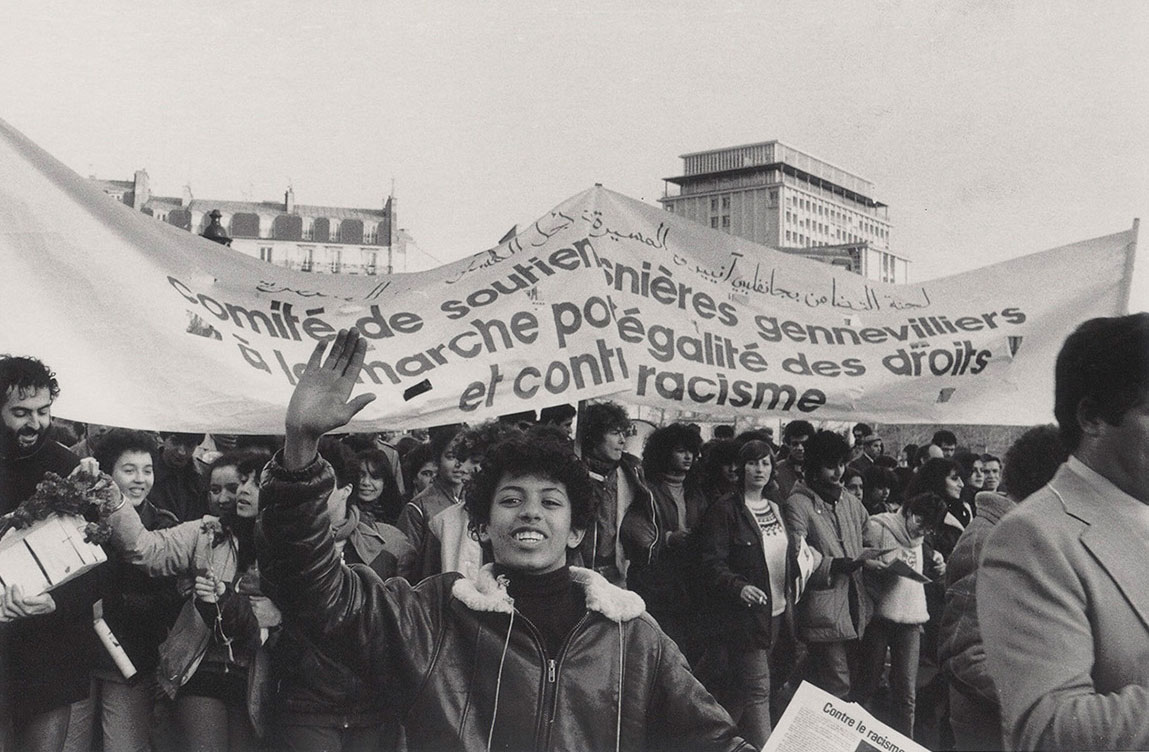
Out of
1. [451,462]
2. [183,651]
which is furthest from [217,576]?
[451,462]

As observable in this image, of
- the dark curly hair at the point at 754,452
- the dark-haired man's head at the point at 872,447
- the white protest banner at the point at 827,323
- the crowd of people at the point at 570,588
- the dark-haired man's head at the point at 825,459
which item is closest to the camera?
the crowd of people at the point at 570,588

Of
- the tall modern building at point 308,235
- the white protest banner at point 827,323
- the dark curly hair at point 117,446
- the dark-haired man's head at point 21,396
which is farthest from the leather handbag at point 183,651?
the tall modern building at point 308,235

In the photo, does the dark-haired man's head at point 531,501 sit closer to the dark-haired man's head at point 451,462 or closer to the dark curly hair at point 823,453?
the dark-haired man's head at point 451,462

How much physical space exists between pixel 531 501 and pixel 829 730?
2.70 feet

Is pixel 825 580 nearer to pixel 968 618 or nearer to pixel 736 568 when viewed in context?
pixel 736 568

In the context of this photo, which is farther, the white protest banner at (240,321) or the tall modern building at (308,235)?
the tall modern building at (308,235)

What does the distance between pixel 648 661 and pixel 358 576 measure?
0.65 metres

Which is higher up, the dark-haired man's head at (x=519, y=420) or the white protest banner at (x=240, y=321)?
the white protest banner at (x=240, y=321)

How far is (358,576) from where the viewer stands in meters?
2.01

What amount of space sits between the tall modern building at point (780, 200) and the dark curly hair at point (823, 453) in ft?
3.57

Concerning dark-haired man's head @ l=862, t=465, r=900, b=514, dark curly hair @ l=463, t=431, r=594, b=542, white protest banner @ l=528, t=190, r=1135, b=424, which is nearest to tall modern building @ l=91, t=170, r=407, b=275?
dark-haired man's head @ l=862, t=465, r=900, b=514

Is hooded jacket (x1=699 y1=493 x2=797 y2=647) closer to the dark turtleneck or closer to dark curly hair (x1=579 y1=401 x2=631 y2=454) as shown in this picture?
dark curly hair (x1=579 y1=401 x2=631 y2=454)

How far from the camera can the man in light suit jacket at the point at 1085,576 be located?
1450 millimetres

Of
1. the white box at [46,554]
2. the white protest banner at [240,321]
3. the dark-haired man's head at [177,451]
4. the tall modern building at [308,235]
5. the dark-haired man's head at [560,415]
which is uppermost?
the tall modern building at [308,235]
